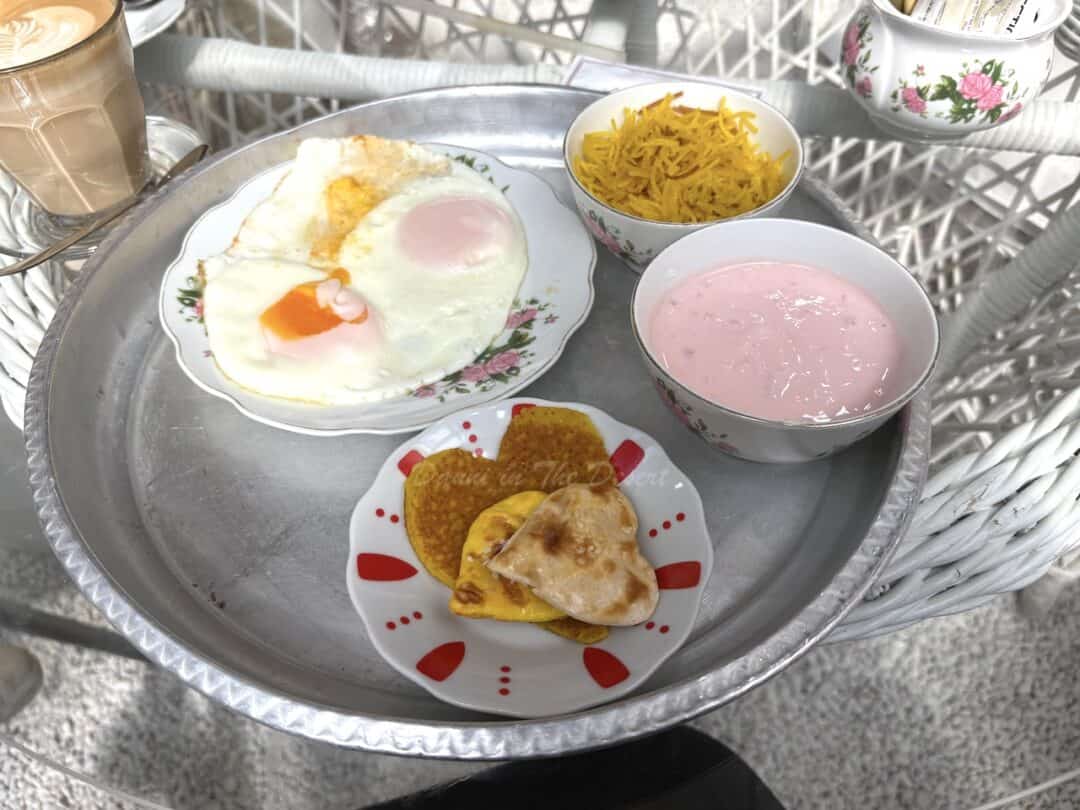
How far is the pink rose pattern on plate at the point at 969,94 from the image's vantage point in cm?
96

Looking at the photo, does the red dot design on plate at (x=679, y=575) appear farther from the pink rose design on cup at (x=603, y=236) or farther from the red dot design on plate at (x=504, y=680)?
the pink rose design on cup at (x=603, y=236)

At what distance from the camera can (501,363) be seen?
0.84m

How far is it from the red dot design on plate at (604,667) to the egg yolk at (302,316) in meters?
0.41

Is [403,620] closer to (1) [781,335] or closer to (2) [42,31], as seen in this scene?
(1) [781,335]

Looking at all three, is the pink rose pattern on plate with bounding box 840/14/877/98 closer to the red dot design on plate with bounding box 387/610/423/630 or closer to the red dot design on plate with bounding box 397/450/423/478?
the red dot design on plate with bounding box 397/450/423/478

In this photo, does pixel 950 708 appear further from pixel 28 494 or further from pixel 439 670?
pixel 28 494

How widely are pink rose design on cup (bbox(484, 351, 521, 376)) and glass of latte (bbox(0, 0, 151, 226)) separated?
0.55m

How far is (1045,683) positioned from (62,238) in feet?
5.27

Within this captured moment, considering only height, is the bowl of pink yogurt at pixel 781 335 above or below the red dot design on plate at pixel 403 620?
above

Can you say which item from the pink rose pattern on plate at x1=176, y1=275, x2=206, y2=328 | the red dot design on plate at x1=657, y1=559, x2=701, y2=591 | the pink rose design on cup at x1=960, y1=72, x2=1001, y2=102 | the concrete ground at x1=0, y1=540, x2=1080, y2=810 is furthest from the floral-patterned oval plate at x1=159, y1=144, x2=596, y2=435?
the pink rose design on cup at x1=960, y1=72, x2=1001, y2=102

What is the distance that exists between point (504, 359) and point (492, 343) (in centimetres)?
3

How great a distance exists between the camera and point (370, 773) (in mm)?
963

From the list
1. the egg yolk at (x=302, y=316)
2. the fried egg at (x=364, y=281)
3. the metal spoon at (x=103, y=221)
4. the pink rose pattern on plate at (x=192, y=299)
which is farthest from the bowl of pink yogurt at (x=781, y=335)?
the metal spoon at (x=103, y=221)

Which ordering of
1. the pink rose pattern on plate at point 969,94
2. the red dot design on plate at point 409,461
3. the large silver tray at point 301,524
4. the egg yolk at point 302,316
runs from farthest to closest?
the pink rose pattern on plate at point 969,94, the egg yolk at point 302,316, the red dot design on plate at point 409,461, the large silver tray at point 301,524
